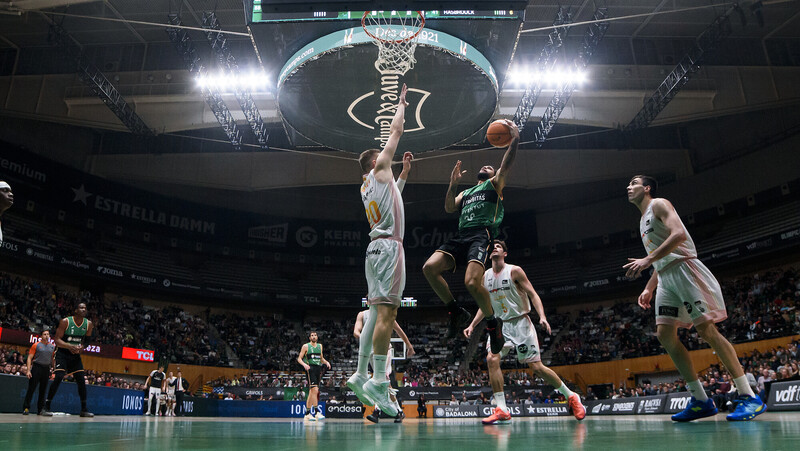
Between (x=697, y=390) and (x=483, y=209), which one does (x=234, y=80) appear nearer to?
(x=483, y=209)

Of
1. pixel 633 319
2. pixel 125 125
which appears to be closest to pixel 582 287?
pixel 633 319

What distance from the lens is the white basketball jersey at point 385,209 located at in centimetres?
555

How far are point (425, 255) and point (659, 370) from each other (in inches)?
637

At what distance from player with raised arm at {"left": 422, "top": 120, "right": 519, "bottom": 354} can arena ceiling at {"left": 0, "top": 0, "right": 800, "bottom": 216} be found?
14843 millimetres

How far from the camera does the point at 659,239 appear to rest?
19.4ft

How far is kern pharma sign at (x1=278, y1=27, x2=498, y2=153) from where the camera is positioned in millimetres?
12460

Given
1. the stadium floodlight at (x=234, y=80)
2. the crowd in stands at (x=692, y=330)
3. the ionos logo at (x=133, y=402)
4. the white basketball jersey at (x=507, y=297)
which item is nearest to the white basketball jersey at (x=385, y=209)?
the white basketball jersey at (x=507, y=297)

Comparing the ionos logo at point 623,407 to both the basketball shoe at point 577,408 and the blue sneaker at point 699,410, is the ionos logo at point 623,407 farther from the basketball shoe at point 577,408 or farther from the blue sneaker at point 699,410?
the blue sneaker at point 699,410

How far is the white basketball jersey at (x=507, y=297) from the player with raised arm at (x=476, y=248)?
1.70 m

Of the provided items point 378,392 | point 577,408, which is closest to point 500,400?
point 577,408

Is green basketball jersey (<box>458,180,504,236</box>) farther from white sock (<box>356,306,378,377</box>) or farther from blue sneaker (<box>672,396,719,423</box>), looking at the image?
blue sneaker (<box>672,396,719,423</box>)

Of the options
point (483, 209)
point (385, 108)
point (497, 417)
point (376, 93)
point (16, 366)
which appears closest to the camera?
point (483, 209)

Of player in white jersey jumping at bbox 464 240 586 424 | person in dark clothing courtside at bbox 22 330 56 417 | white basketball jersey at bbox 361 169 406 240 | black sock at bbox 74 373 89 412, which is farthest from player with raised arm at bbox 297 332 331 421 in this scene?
white basketball jersey at bbox 361 169 406 240

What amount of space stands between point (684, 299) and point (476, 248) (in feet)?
7.34
